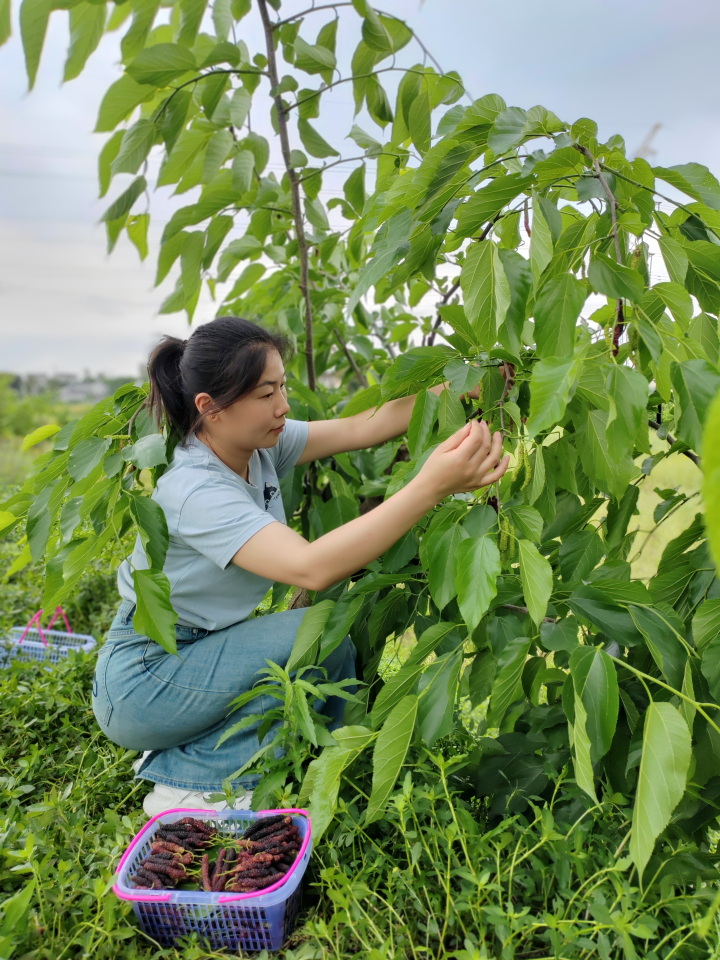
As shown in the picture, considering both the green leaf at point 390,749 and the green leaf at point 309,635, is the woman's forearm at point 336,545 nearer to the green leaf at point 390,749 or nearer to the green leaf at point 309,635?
the green leaf at point 309,635

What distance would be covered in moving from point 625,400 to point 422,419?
0.30 m

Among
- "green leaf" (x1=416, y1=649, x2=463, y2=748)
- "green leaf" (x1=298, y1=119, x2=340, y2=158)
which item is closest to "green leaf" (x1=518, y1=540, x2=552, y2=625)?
"green leaf" (x1=416, y1=649, x2=463, y2=748)

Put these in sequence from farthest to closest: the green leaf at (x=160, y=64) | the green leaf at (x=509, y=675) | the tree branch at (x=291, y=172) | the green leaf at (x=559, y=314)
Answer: the tree branch at (x=291, y=172), the green leaf at (x=160, y=64), the green leaf at (x=509, y=675), the green leaf at (x=559, y=314)

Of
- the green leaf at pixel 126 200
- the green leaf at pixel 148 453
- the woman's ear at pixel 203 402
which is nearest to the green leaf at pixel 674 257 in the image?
the green leaf at pixel 148 453

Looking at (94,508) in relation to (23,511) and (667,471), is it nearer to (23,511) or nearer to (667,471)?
(23,511)

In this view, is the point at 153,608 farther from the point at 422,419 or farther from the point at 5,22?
the point at 5,22

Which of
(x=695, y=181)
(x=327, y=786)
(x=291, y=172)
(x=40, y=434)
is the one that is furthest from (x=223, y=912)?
(x=291, y=172)

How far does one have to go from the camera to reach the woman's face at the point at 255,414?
3.17ft

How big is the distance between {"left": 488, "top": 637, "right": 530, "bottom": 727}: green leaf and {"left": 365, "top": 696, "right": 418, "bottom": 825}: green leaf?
8 cm

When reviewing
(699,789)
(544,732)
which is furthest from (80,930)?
(699,789)

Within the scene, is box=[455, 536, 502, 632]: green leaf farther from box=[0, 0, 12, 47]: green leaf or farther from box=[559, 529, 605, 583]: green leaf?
box=[0, 0, 12, 47]: green leaf

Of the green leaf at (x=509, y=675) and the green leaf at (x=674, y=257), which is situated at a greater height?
the green leaf at (x=674, y=257)

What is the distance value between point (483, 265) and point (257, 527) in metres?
0.43

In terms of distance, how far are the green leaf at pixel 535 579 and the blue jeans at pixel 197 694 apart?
0.42m
